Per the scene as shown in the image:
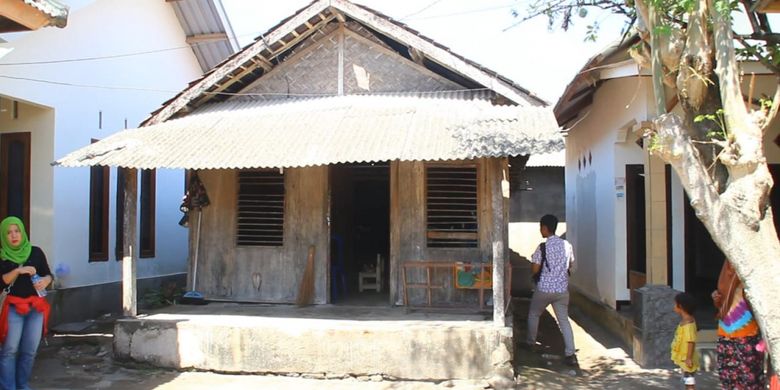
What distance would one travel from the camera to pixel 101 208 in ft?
36.7

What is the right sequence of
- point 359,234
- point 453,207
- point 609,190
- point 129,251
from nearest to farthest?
point 129,251
point 453,207
point 609,190
point 359,234

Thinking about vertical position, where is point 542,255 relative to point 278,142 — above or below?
below

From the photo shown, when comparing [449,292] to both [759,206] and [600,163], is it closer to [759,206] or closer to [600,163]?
[600,163]

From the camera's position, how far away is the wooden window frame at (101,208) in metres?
10.9

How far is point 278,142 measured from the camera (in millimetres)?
8047

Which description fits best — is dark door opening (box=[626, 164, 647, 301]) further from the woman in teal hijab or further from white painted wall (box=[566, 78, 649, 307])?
the woman in teal hijab

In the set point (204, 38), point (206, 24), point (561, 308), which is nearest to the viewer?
point (561, 308)

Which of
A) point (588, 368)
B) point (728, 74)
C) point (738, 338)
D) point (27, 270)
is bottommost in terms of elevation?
point (588, 368)

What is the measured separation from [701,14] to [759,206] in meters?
1.60

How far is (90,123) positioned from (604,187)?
28.9 ft

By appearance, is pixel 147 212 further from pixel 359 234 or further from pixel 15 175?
pixel 359 234

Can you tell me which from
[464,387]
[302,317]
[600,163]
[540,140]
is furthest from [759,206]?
[600,163]

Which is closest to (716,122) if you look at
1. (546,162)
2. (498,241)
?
(498,241)

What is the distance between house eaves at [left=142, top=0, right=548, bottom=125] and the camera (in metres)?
8.27
